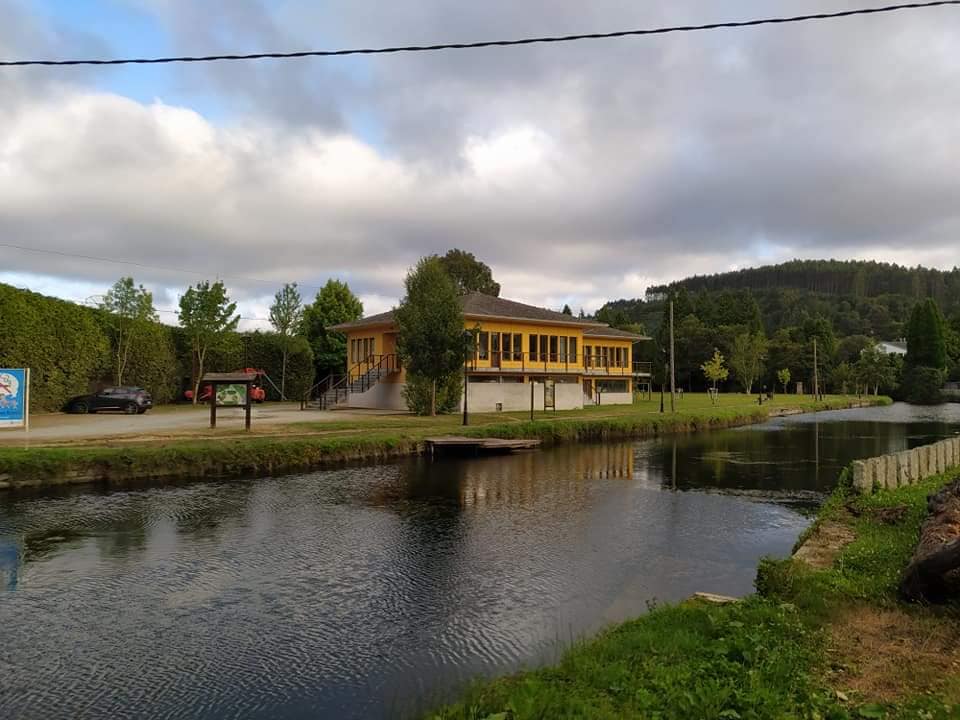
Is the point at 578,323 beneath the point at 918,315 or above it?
beneath

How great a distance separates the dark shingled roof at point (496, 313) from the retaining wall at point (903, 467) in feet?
78.0

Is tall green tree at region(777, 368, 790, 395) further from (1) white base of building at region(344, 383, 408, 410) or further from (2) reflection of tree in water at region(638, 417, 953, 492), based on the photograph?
(1) white base of building at region(344, 383, 408, 410)

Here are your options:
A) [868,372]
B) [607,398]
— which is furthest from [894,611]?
[868,372]

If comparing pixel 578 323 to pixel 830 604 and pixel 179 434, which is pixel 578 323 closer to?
pixel 179 434

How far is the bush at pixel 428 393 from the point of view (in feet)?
107

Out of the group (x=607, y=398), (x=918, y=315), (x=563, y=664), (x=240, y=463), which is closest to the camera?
(x=563, y=664)

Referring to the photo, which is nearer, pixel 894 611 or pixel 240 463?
pixel 894 611

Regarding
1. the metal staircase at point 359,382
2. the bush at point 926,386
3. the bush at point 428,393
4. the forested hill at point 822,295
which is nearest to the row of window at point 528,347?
the bush at point 428,393

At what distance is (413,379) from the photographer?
108 ft

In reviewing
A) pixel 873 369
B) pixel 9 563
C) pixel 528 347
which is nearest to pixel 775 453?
pixel 528 347

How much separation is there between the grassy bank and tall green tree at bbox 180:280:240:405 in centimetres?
3628

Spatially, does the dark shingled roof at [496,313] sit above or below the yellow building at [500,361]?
above

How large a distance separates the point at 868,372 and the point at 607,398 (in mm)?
46456

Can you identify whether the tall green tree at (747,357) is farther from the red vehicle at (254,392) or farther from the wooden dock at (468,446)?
the wooden dock at (468,446)
